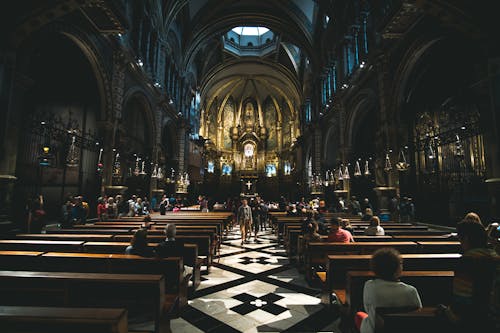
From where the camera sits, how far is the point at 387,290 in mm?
1816

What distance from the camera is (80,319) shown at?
58.9 inches

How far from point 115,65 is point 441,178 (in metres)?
13.7

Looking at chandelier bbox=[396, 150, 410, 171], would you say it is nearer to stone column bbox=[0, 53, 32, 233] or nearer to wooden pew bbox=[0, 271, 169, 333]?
wooden pew bbox=[0, 271, 169, 333]

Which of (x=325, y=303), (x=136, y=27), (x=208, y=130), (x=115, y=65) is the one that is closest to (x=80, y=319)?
(x=325, y=303)

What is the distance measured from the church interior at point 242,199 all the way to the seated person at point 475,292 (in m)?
0.01

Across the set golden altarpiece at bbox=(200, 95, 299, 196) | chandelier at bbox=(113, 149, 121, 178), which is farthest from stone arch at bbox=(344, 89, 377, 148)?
golden altarpiece at bbox=(200, 95, 299, 196)

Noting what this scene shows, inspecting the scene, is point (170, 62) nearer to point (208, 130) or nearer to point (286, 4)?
point (286, 4)

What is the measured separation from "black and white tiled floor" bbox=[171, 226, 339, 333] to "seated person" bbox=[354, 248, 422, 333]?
1649mm

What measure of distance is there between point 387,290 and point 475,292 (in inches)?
19.7

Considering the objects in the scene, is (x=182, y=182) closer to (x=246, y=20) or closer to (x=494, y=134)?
(x=246, y=20)

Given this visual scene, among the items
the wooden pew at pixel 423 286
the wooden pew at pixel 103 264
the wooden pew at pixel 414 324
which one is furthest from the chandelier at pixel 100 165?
the wooden pew at pixel 414 324

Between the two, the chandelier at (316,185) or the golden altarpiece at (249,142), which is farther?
the golden altarpiece at (249,142)

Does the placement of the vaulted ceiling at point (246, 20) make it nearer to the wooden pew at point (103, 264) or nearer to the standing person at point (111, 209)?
the standing person at point (111, 209)

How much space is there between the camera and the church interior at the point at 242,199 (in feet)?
8.12
